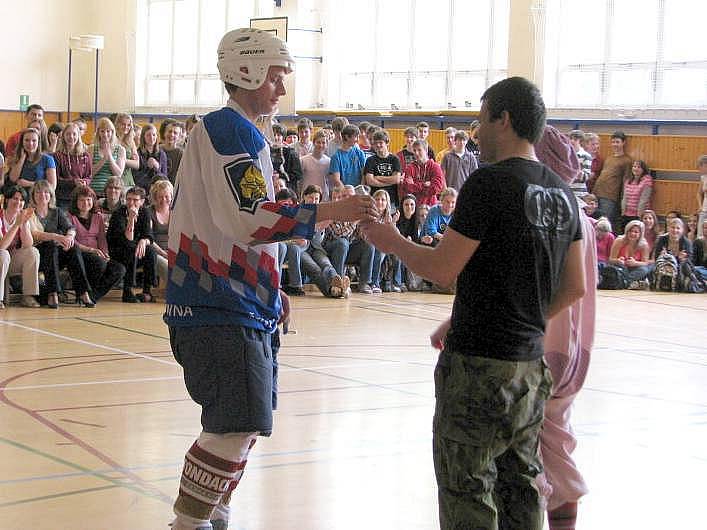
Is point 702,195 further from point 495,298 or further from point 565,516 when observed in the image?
point 495,298

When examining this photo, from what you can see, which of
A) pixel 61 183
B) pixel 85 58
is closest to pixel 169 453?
pixel 61 183

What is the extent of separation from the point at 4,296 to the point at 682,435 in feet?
23.2

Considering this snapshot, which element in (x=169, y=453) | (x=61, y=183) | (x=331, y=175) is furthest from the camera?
(x=331, y=175)

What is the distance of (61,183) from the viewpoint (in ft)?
41.4

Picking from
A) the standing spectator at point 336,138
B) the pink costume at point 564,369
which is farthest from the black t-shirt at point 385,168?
the pink costume at point 564,369

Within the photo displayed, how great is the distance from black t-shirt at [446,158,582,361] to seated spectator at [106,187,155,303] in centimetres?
889

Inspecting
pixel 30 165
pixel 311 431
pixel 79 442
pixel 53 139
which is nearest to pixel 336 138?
pixel 53 139

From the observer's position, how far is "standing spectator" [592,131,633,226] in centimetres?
1706

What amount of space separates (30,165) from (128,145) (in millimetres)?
1630

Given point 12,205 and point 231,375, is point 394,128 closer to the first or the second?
point 12,205

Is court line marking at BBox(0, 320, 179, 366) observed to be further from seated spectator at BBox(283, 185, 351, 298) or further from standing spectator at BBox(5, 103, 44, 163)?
seated spectator at BBox(283, 185, 351, 298)

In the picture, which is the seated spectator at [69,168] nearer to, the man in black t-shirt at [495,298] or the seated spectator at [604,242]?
the seated spectator at [604,242]

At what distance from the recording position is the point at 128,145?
13602 mm

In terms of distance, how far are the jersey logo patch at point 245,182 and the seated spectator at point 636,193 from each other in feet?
45.0
